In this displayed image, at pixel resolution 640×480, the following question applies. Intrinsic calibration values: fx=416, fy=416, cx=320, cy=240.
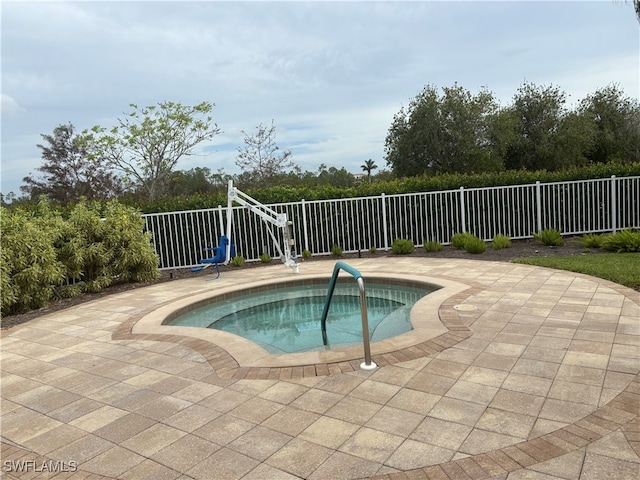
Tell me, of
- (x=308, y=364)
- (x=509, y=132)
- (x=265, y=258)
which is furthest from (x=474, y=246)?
(x=509, y=132)

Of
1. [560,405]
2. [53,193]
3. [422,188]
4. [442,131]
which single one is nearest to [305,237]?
[422,188]

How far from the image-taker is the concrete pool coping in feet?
13.4

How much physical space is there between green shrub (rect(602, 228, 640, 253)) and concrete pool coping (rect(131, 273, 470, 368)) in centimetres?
478

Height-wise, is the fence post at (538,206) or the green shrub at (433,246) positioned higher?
the fence post at (538,206)

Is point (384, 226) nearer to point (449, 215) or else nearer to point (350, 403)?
point (449, 215)

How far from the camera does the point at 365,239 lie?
1192cm

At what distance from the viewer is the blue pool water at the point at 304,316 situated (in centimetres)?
516

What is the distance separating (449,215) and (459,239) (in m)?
1.18

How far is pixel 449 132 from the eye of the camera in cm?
1855

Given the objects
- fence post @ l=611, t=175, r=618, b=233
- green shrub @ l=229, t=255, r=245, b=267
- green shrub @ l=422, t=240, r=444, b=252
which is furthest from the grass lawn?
green shrub @ l=229, t=255, r=245, b=267

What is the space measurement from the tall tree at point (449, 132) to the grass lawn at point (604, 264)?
399 inches

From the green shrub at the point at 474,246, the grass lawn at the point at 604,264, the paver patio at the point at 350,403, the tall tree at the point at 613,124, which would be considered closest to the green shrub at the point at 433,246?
the green shrub at the point at 474,246

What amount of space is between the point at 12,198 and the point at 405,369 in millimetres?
26628

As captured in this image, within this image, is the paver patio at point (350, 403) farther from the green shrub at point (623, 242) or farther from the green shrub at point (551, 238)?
the green shrub at point (551, 238)
